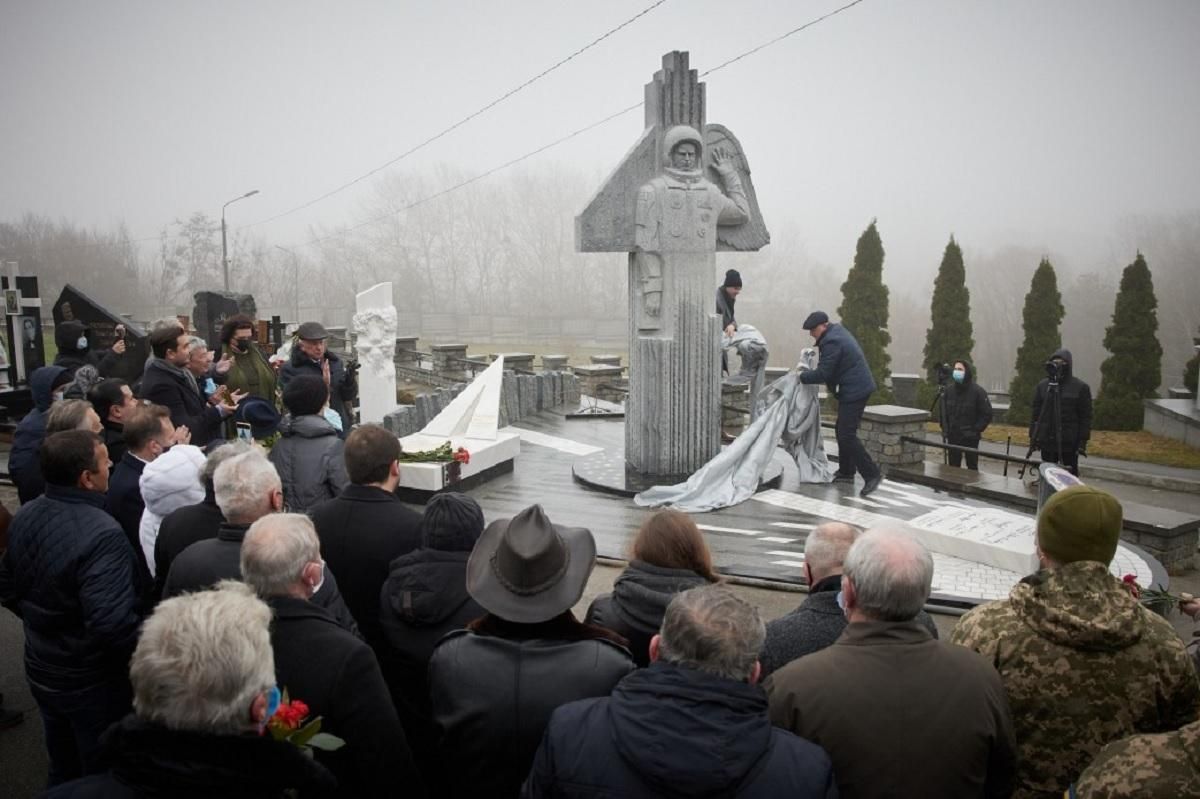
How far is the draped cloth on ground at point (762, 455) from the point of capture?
8.99 m

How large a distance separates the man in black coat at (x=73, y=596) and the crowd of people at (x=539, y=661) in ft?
0.04

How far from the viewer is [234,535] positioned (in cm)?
346

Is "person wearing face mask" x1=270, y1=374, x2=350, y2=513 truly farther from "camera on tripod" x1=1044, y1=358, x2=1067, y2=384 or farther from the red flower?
"camera on tripod" x1=1044, y1=358, x2=1067, y2=384

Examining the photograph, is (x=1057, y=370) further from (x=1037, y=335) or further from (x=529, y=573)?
(x=1037, y=335)

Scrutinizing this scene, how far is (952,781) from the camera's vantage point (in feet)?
8.11

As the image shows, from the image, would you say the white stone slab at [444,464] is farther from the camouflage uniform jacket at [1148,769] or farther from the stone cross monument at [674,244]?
the camouflage uniform jacket at [1148,769]

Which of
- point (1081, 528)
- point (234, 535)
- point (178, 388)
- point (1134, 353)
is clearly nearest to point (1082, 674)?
point (1081, 528)

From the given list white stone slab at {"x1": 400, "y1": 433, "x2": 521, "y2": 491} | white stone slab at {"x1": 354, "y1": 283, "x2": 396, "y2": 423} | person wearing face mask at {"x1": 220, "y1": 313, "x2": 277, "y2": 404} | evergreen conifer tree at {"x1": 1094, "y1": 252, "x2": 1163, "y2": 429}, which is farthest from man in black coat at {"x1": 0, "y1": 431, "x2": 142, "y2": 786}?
evergreen conifer tree at {"x1": 1094, "y1": 252, "x2": 1163, "y2": 429}

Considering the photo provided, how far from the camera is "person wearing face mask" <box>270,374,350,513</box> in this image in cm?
521

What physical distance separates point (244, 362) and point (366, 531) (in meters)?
4.33

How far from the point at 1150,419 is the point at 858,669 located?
22541mm

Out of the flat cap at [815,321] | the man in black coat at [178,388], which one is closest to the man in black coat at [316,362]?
the man in black coat at [178,388]

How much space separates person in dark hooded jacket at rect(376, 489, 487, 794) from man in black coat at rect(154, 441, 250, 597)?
98cm

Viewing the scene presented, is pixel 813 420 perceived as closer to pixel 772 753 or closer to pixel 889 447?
pixel 889 447
